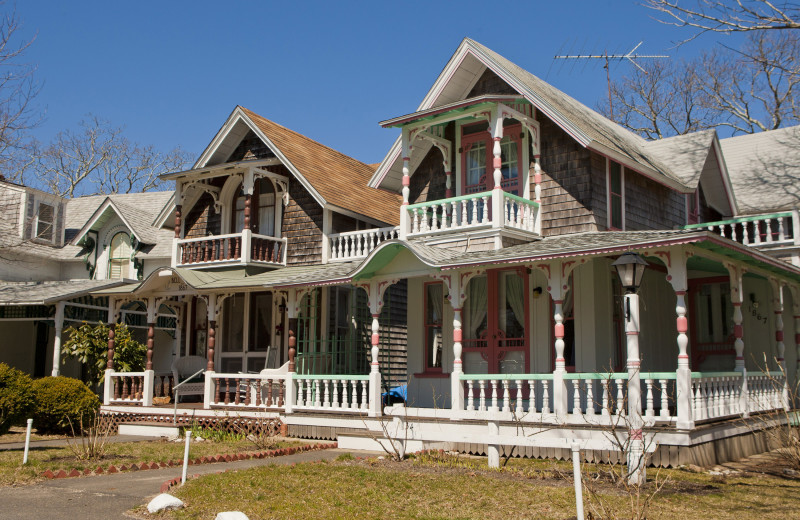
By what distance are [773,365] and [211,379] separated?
13.5 metres

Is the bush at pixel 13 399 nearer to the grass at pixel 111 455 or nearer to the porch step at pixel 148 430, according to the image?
the grass at pixel 111 455

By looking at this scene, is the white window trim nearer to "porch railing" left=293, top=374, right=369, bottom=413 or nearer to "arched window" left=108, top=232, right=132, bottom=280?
"porch railing" left=293, top=374, right=369, bottom=413

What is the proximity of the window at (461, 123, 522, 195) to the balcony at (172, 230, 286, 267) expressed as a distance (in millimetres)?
5879

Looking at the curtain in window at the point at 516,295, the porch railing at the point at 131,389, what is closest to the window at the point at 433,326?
the curtain in window at the point at 516,295

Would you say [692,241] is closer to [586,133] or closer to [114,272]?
[586,133]

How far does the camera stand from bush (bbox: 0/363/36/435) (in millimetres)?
14352

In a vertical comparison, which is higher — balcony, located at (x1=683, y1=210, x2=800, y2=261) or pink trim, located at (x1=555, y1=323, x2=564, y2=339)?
balcony, located at (x1=683, y1=210, x2=800, y2=261)

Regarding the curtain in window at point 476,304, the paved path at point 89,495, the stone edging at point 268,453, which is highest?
the curtain in window at point 476,304

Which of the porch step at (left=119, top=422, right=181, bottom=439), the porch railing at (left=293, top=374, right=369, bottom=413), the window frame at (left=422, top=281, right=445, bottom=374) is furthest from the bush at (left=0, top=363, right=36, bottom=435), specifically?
the window frame at (left=422, top=281, right=445, bottom=374)

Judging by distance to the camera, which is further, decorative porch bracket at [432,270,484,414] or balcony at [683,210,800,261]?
balcony at [683,210,800,261]

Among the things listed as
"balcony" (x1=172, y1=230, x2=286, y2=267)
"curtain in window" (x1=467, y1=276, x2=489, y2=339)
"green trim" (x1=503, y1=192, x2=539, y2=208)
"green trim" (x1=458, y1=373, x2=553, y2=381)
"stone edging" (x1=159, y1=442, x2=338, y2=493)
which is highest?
"green trim" (x1=503, y1=192, x2=539, y2=208)

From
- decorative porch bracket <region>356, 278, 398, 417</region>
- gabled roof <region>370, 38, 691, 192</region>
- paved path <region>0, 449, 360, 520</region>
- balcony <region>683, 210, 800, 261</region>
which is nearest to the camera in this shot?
paved path <region>0, 449, 360, 520</region>

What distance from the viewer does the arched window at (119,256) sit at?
2778 cm

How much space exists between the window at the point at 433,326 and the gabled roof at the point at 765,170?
10.1 meters
